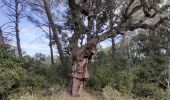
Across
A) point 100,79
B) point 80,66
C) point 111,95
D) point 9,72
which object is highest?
point 80,66

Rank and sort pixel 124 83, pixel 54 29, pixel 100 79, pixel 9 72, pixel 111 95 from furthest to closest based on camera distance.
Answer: pixel 54 29
pixel 100 79
pixel 124 83
pixel 111 95
pixel 9 72

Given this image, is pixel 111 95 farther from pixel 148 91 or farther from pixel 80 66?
pixel 148 91

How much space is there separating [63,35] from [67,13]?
202cm

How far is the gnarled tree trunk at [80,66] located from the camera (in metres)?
19.0

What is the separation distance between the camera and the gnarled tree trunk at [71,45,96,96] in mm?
18969

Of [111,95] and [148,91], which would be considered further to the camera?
[148,91]

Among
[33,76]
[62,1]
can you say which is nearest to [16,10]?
[62,1]

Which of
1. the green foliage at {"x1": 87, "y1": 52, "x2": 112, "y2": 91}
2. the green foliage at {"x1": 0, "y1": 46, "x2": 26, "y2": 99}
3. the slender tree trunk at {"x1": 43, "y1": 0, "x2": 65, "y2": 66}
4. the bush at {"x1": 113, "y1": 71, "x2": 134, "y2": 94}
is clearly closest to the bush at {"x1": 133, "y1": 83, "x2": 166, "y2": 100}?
the bush at {"x1": 113, "y1": 71, "x2": 134, "y2": 94}

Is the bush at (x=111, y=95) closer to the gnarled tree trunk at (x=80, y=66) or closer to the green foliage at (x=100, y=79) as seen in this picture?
the gnarled tree trunk at (x=80, y=66)

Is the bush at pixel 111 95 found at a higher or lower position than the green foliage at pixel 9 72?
lower

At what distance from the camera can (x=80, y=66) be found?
19.1 m

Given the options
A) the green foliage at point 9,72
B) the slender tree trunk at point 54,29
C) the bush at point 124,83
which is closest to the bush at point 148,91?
the bush at point 124,83

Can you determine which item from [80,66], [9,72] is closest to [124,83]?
[80,66]

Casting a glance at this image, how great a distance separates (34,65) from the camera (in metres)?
23.8
